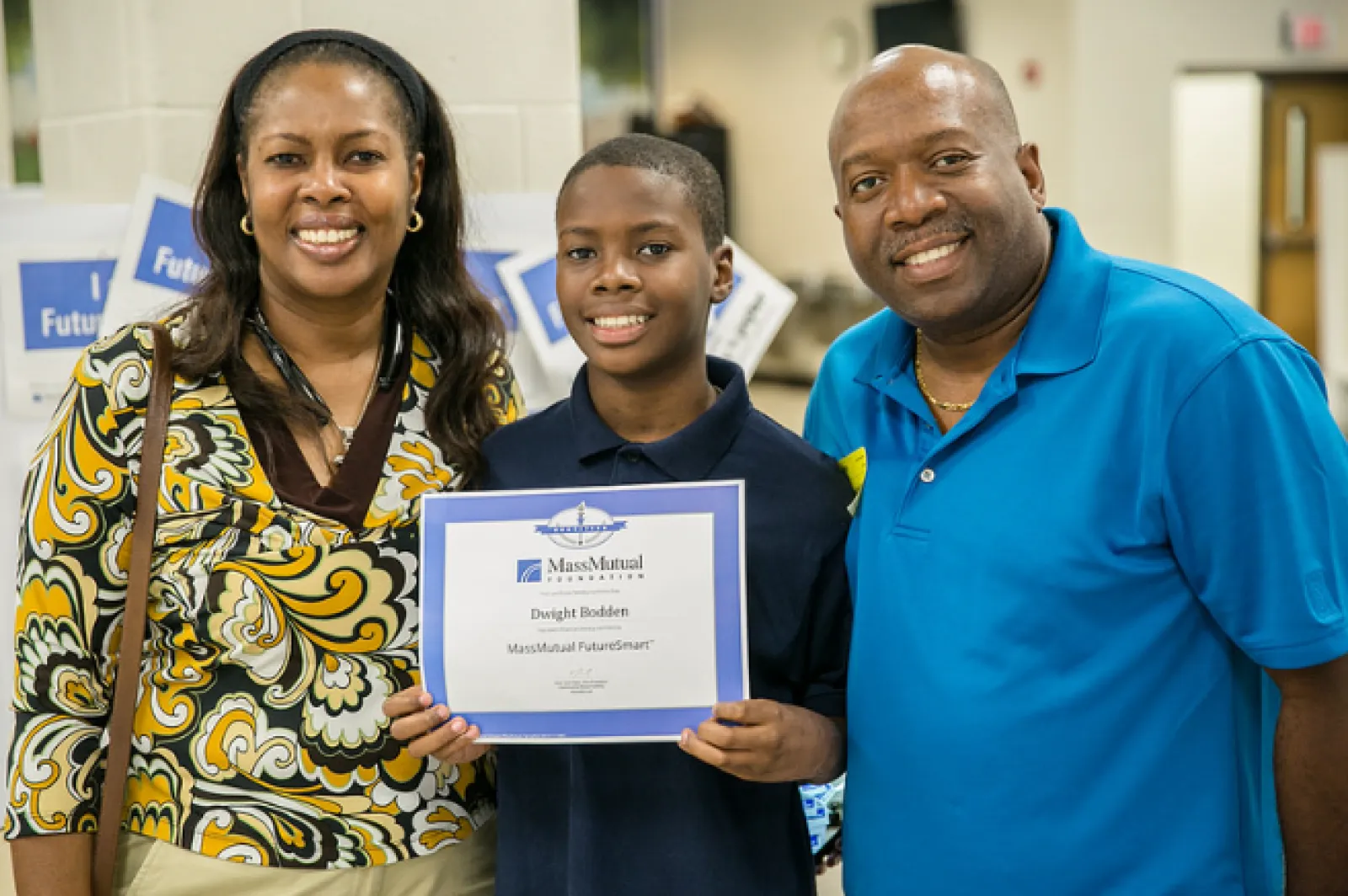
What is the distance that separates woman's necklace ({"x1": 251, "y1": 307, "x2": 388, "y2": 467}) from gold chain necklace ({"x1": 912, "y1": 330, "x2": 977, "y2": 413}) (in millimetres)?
758

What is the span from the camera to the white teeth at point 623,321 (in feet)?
5.81

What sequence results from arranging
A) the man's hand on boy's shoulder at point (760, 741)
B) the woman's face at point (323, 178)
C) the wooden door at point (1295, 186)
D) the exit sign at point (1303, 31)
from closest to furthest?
the man's hand on boy's shoulder at point (760, 741)
the woman's face at point (323, 178)
the exit sign at point (1303, 31)
the wooden door at point (1295, 186)

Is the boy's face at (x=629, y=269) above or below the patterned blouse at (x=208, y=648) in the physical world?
above

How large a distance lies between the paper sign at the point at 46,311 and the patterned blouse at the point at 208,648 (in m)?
1.03

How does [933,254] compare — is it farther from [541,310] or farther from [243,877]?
[541,310]

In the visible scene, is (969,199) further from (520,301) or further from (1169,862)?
(520,301)

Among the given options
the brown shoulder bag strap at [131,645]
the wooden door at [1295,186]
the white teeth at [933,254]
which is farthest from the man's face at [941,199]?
the wooden door at [1295,186]

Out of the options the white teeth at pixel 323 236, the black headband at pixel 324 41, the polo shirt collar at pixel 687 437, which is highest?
the black headband at pixel 324 41

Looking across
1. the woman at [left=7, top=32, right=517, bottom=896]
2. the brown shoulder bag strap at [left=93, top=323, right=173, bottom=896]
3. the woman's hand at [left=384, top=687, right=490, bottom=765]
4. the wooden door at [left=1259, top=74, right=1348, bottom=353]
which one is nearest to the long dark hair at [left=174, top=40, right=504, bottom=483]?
the woman at [left=7, top=32, right=517, bottom=896]

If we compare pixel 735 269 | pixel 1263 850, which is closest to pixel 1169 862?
pixel 1263 850

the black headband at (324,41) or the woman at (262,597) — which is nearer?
the woman at (262,597)

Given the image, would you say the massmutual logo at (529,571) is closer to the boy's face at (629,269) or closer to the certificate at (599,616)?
the certificate at (599,616)

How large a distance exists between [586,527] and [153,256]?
1482 millimetres

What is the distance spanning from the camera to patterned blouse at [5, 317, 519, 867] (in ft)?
5.57
